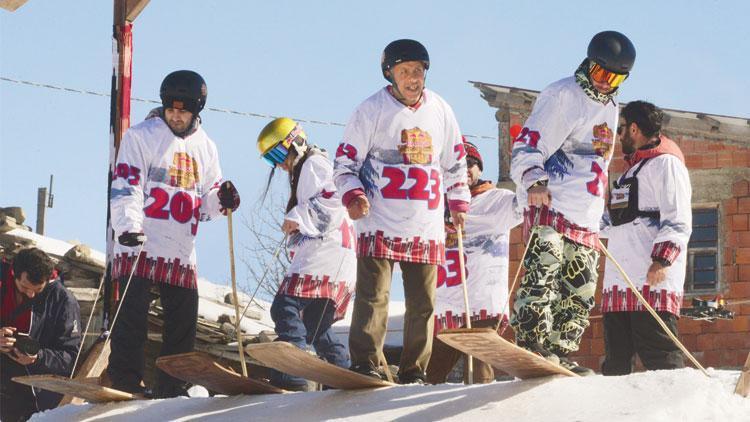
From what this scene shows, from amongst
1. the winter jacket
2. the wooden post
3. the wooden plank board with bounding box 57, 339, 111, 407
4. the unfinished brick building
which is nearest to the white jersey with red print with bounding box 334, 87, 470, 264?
the wooden plank board with bounding box 57, 339, 111, 407

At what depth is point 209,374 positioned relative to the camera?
7.77 metres

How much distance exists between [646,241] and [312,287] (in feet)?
6.88

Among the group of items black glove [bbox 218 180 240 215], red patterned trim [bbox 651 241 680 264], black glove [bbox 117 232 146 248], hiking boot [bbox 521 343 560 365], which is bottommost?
hiking boot [bbox 521 343 560 365]

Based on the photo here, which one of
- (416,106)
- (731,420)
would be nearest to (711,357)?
(416,106)

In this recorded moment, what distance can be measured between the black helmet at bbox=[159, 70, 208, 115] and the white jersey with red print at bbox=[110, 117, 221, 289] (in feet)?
0.50

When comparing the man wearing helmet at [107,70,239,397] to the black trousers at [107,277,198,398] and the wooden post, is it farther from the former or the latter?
the wooden post

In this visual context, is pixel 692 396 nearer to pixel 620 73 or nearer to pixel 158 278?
pixel 620 73

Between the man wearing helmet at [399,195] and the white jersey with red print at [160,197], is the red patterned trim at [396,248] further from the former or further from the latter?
the white jersey with red print at [160,197]

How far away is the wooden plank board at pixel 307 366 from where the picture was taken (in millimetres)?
6934

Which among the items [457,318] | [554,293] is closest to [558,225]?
[554,293]

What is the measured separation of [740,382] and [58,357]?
4587 millimetres

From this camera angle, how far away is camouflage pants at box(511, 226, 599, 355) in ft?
23.3

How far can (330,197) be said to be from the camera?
8.87m

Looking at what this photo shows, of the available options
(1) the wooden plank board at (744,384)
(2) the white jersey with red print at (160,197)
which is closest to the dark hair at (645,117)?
(1) the wooden plank board at (744,384)
